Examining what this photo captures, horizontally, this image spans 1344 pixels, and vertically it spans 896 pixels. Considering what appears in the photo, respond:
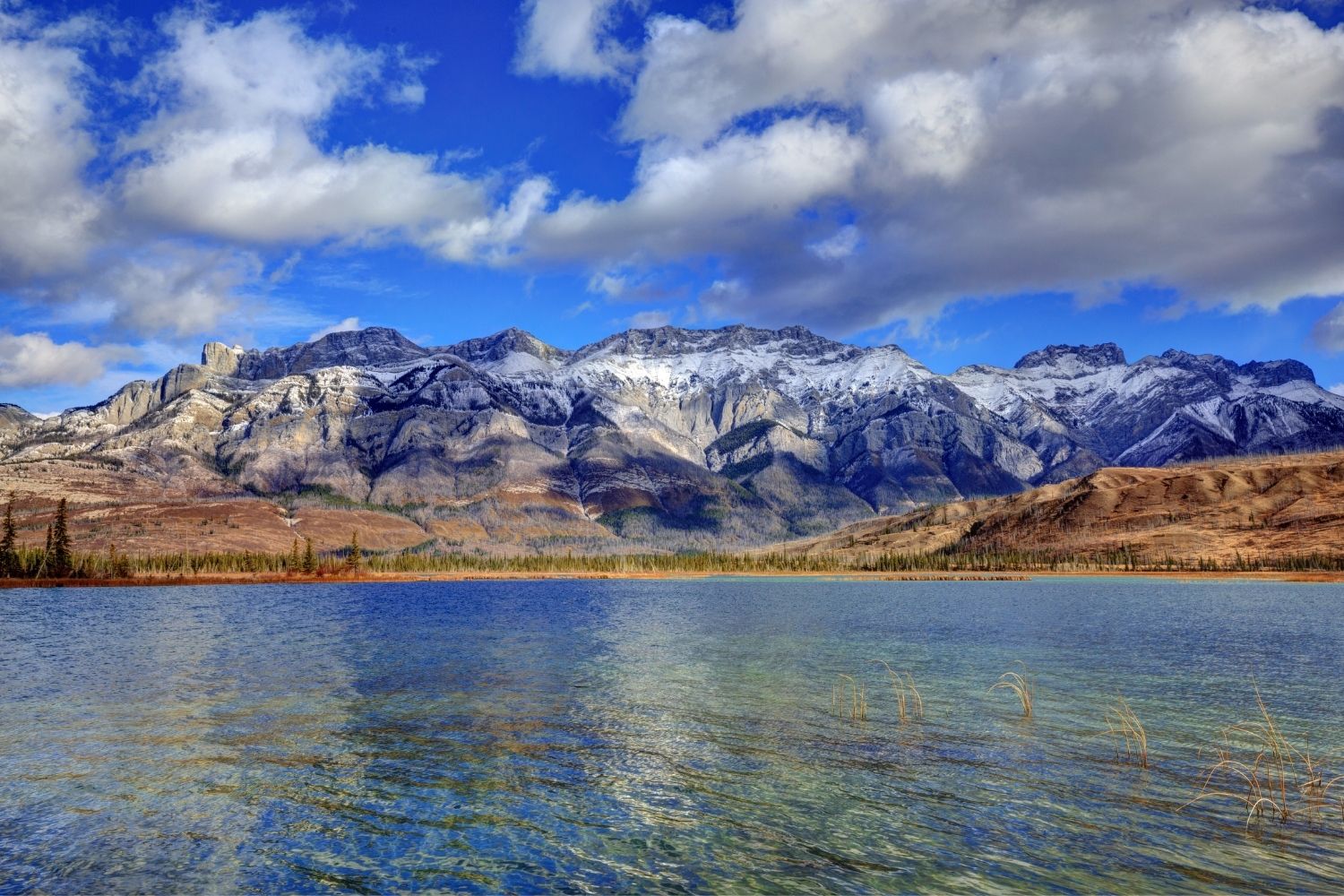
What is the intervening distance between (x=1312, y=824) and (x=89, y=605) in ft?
559

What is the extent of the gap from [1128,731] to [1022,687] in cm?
956

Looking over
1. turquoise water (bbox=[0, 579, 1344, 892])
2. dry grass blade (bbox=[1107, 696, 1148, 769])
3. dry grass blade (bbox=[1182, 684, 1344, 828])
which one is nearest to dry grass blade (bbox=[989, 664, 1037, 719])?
turquoise water (bbox=[0, 579, 1344, 892])

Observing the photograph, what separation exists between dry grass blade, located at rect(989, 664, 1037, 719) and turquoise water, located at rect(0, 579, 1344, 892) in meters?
0.77

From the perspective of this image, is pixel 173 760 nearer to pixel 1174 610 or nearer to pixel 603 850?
pixel 603 850

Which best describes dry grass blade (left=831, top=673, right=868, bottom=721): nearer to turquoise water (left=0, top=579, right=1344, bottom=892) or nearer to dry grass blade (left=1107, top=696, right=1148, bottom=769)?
turquoise water (left=0, top=579, right=1344, bottom=892)

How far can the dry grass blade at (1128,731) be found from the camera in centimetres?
3541

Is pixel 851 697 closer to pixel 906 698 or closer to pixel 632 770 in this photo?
pixel 906 698

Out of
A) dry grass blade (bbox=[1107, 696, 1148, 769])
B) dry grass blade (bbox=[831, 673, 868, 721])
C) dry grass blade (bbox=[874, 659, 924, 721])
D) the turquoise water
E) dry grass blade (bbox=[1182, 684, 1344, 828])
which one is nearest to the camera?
the turquoise water

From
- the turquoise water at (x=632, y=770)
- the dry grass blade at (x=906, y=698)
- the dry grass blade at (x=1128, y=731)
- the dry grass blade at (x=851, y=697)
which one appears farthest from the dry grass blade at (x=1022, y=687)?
the dry grass blade at (x=851, y=697)

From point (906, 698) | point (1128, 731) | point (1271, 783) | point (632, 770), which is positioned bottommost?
point (906, 698)

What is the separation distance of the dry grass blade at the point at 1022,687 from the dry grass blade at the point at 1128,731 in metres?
4.00

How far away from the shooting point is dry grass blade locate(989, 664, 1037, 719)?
45556 millimetres

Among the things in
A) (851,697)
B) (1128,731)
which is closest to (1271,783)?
(1128,731)

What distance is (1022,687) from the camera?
49656 mm
